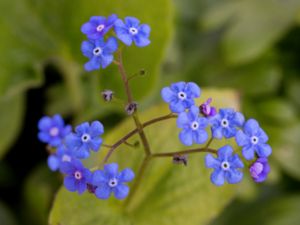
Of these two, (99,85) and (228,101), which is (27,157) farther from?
(228,101)

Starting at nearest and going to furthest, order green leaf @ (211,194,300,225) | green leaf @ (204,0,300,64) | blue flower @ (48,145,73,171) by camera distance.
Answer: blue flower @ (48,145,73,171), green leaf @ (211,194,300,225), green leaf @ (204,0,300,64)

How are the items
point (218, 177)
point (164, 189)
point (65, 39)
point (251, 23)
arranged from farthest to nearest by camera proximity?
point (251, 23) → point (65, 39) → point (164, 189) → point (218, 177)

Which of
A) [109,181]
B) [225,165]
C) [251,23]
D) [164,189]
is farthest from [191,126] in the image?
[251,23]

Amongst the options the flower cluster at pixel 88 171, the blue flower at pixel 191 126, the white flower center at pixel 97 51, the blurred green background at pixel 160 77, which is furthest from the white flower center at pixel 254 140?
the blurred green background at pixel 160 77

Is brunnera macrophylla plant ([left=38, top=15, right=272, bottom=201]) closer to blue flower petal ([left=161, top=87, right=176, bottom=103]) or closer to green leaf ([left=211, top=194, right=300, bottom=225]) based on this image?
blue flower petal ([left=161, top=87, right=176, bottom=103])

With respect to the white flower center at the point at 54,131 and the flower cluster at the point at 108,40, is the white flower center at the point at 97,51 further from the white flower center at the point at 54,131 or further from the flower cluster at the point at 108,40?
the white flower center at the point at 54,131

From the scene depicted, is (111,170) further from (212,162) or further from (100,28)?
(100,28)

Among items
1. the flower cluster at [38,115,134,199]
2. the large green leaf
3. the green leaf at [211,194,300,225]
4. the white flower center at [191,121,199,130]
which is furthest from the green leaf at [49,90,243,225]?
the green leaf at [211,194,300,225]
